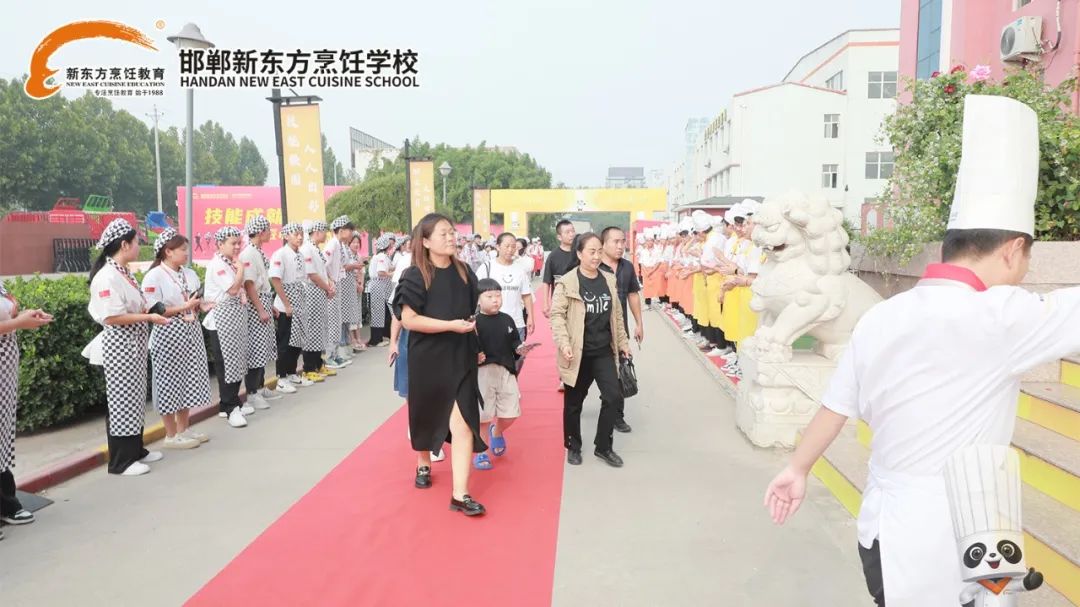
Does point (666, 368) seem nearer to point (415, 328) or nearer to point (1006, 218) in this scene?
point (415, 328)

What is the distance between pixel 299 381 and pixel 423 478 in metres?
3.79

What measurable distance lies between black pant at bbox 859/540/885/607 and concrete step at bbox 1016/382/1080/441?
7.32ft

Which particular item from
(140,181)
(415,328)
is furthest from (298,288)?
(140,181)

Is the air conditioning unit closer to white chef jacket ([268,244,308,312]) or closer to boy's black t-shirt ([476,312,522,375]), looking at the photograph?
boy's black t-shirt ([476,312,522,375])

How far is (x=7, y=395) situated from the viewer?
392cm

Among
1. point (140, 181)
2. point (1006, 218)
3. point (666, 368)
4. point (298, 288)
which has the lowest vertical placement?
point (666, 368)

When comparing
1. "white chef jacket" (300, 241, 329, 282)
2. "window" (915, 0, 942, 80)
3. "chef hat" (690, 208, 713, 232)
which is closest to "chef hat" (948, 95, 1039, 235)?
"white chef jacket" (300, 241, 329, 282)

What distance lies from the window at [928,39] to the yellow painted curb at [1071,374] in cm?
1099

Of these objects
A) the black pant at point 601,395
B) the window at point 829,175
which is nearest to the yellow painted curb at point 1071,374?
the black pant at point 601,395

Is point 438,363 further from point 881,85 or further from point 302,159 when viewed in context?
point 881,85

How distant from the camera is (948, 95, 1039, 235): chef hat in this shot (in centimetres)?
166

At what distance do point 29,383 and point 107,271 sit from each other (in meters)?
1.51

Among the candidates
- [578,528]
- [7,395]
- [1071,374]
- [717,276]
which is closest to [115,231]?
[7,395]

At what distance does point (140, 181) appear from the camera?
52594 mm
